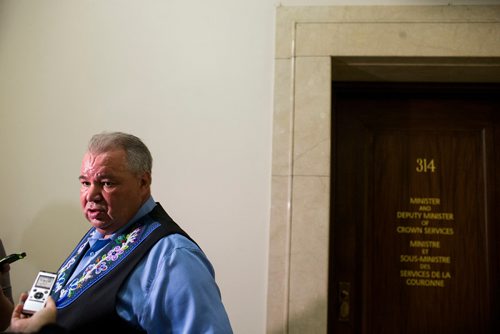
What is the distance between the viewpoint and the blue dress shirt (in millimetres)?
1301

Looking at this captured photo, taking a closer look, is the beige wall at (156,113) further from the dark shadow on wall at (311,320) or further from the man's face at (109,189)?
the man's face at (109,189)

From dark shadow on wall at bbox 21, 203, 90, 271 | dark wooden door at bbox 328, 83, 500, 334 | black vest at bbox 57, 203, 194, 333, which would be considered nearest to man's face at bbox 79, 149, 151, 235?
black vest at bbox 57, 203, 194, 333

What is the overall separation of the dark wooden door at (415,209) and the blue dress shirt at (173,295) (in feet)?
4.31

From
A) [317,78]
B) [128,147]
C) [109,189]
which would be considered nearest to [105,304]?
[109,189]

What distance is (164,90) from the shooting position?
2398 millimetres

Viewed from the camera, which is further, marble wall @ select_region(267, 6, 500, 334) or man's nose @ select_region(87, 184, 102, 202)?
marble wall @ select_region(267, 6, 500, 334)

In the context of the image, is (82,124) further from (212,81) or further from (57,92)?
(212,81)

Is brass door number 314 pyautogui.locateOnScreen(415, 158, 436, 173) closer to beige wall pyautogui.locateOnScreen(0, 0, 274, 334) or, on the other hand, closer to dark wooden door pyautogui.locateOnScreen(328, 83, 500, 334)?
dark wooden door pyautogui.locateOnScreen(328, 83, 500, 334)

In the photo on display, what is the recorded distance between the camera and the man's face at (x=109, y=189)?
1520 millimetres

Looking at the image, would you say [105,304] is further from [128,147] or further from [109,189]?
[128,147]

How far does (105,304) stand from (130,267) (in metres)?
0.12

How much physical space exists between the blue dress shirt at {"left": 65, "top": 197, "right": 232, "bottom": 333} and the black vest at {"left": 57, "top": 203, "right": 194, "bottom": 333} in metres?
0.02

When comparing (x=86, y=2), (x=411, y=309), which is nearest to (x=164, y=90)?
(x=86, y=2)

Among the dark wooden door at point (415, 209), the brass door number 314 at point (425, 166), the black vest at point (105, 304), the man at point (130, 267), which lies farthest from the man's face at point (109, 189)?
the brass door number 314 at point (425, 166)
